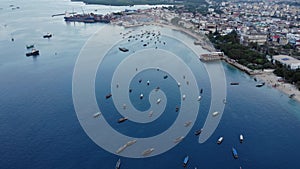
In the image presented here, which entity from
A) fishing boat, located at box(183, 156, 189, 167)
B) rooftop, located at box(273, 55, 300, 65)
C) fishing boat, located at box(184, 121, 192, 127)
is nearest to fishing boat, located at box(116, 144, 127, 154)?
fishing boat, located at box(183, 156, 189, 167)

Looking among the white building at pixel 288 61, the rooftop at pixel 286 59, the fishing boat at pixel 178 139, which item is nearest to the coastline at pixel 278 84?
the white building at pixel 288 61

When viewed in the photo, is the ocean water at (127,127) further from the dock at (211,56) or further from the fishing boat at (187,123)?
the dock at (211,56)

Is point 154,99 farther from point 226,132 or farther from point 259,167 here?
point 259,167

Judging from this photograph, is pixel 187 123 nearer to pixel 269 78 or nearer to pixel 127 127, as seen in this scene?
pixel 127 127

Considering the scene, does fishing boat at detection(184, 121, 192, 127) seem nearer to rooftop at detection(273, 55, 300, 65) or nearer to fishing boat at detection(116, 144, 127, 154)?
fishing boat at detection(116, 144, 127, 154)

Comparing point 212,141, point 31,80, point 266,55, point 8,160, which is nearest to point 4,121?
point 8,160

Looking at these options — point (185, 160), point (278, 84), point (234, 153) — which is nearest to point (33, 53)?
point (185, 160)
